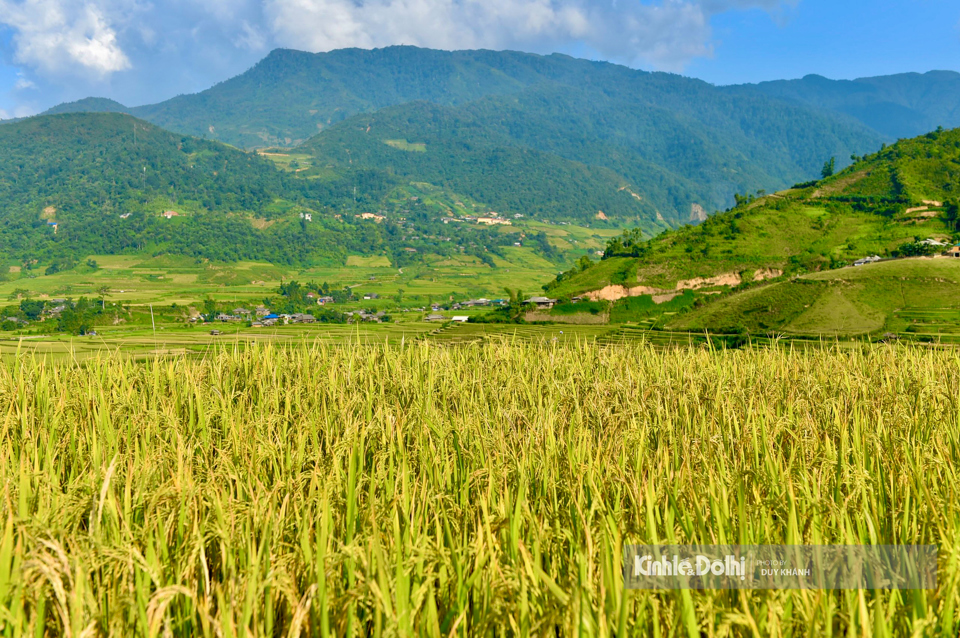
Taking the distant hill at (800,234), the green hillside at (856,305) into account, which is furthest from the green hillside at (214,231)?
the green hillside at (856,305)

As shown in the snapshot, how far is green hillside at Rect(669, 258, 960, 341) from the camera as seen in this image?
16734 millimetres

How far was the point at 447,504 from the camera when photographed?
12.1 feet

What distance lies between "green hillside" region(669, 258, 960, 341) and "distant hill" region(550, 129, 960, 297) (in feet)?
28.8

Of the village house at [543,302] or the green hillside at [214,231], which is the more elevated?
the green hillside at [214,231]

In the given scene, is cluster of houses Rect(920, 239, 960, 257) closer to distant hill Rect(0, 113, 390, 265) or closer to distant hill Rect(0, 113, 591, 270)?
distant hill Rect(0, 113, 591, 270)

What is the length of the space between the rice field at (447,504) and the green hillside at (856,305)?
34.3ft

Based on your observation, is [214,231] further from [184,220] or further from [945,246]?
[945,246]

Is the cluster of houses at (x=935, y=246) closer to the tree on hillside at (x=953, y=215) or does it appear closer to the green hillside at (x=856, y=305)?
the green hillside at (x=856, y=305)

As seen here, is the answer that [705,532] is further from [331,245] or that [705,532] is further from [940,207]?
[331,245]

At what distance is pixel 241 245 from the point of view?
142 metres

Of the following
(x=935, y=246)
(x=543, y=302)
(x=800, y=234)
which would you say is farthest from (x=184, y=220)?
(x=935, y=246)

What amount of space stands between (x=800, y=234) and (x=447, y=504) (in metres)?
38.3

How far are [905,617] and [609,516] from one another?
1.16m

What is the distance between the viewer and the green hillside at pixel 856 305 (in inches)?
659
